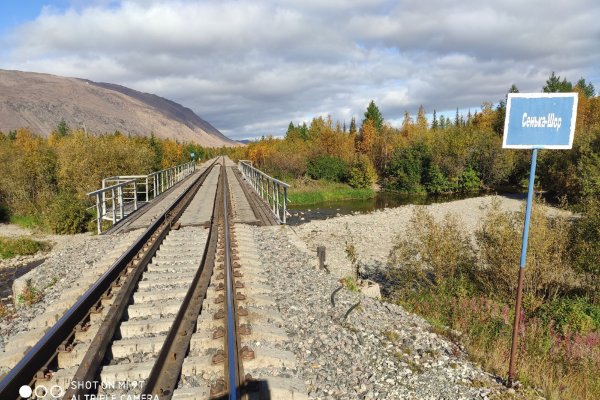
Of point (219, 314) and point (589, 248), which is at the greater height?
point (219, 314)

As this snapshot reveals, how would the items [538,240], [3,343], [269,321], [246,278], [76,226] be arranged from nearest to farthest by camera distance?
[3,343]
[269,321]
[246,278]
[538,240]
[76,226]

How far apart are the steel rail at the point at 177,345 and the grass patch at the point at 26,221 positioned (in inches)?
1185

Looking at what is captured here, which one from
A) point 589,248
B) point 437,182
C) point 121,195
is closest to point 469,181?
point 437,182

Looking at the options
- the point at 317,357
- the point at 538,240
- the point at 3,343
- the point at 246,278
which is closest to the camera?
the point at 317,357

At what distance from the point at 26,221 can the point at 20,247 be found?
1220 cm

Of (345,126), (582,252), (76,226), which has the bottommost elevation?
(76,226)

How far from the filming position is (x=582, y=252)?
10844 mm

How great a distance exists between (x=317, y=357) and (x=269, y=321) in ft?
3.18

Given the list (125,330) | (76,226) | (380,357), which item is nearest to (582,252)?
(380,357)

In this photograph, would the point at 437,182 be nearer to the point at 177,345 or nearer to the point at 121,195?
the point at 121,195

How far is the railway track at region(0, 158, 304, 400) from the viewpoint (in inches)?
139

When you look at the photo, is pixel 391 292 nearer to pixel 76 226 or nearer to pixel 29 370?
pixel 29 370

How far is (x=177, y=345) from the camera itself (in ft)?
13.6

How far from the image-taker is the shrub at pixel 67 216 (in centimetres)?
2597
